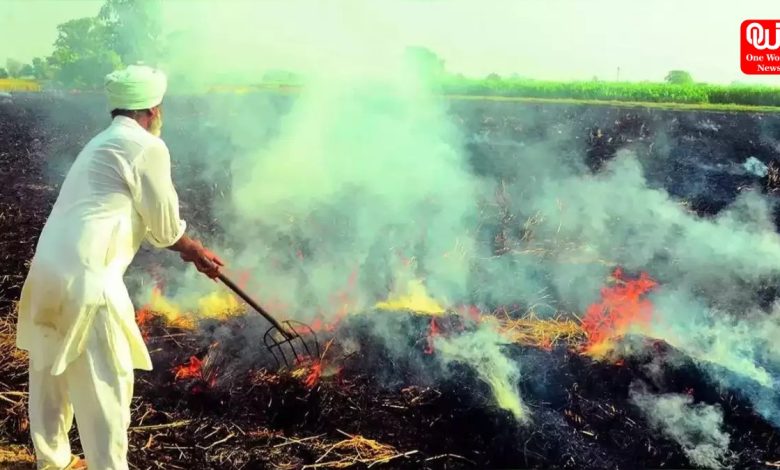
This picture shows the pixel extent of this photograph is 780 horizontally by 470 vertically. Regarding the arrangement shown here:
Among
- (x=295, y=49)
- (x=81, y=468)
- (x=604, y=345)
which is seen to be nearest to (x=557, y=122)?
(x=604, y=345)

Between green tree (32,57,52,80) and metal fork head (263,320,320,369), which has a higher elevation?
green tree (32,57,52,80)

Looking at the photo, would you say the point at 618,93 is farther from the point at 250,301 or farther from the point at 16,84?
the point at 16,84

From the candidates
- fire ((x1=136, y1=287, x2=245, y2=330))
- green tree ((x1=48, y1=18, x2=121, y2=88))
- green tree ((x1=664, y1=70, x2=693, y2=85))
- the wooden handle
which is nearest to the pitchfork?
the wooden handle

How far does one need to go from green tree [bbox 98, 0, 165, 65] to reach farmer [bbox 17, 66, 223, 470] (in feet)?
3.10

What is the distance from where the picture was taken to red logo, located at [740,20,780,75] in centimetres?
444

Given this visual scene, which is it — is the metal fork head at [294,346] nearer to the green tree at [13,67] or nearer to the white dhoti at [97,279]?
the white dhoti at [97,279]

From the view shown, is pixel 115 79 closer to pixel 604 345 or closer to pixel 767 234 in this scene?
pixel 604 345

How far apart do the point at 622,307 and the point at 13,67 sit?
4.35m

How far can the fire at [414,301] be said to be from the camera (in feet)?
14.7

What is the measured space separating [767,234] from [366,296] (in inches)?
110

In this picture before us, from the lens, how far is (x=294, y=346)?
433 centimetres

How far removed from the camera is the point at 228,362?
426 cm

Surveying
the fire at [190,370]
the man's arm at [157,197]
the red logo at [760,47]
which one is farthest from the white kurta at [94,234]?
the red logo at [760,47]

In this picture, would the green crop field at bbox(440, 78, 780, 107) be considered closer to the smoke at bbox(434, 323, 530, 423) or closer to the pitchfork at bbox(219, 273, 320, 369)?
the smoke at bbox(434, 323, 530, 423)
